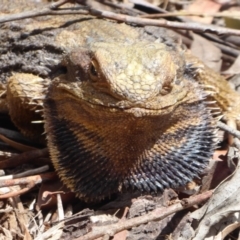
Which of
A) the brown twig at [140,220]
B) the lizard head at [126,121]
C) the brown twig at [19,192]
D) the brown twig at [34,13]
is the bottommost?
the brown twig at [19,192]

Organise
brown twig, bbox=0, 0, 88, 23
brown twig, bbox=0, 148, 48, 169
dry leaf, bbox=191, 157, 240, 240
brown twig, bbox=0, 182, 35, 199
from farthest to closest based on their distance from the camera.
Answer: brown twig, bbox=0, 0, 88, 23, brown twig, bbox=0, 148, 48, 169, brown twig, bbox=0, 182, 35, 199, dry leaf, bbox=191, 157, 240, 240

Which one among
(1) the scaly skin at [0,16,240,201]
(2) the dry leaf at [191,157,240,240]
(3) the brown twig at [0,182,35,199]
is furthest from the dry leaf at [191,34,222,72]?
(3) the brown twig at [0,182,35,199]

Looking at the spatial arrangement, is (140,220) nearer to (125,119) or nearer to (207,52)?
(125,119)

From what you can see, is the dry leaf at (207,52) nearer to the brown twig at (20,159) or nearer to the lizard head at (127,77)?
the lizard head at (127,77)

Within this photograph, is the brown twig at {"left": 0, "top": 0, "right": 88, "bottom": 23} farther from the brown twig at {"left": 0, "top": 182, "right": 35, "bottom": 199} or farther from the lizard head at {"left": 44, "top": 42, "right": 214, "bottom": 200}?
the brown twig at {"left": 0, "top": 182, "right": 35, "bottom": 199}

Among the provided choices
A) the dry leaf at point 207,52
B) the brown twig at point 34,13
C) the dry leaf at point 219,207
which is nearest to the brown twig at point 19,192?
the dry leaf at point 219,207

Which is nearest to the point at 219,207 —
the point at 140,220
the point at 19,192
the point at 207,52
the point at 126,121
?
the point at 140,220

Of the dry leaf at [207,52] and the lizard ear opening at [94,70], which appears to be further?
the dry leaf at [207,52]

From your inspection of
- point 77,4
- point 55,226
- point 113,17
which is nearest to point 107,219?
point 55,226
